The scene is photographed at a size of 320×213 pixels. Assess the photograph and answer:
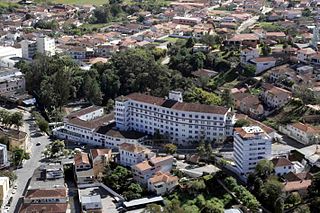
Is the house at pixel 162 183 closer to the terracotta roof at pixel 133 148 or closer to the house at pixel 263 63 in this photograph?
the terracotta roof at pixel 133 148

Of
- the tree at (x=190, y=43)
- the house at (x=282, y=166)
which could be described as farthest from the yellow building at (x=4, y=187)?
A: the tree at (x=190, y=43)

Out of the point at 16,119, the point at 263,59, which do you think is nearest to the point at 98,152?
the point at 16,119

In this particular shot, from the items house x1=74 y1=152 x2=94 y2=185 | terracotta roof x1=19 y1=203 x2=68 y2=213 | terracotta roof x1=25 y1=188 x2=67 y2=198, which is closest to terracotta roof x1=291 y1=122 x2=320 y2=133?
house x1=74 y1=152 x2=94 y2=185

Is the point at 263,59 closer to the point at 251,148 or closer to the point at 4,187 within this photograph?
the point at 251,148

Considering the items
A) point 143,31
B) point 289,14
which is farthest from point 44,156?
point 289,14

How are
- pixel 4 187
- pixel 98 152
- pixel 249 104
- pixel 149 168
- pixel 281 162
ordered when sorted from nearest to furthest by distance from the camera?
pixel 4 187
pixel 281 162
pixel 149 168
pixel 98 152
pixel 249 104
